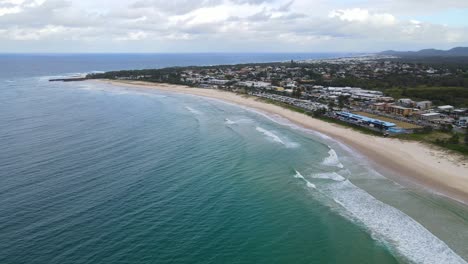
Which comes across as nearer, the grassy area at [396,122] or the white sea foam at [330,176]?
the white sea foam at [330,176]

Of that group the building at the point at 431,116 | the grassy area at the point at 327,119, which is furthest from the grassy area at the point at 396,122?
the grassy area at the point at 327,119

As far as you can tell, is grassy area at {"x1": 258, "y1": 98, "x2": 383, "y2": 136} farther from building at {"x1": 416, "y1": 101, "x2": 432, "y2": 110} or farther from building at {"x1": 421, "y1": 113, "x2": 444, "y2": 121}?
building at {"x1": 416, "y1": 101, "x2": 432, "y2": 110}

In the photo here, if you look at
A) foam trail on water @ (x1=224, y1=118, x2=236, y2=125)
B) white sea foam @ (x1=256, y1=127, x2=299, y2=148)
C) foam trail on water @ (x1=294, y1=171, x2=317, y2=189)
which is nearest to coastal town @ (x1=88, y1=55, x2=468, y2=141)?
white sea foam @ (x1=256, y1=127, x2=299, y2=148)

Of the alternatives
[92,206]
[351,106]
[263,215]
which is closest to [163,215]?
[92,206]

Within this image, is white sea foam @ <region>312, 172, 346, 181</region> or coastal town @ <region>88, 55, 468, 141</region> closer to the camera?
white sea foam @ <region>312, 172, 346, 181</region>

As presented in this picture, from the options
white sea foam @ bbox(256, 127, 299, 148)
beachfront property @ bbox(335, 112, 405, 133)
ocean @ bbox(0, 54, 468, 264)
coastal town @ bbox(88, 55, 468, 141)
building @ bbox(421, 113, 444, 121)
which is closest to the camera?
ocean @ bbox(0, 54, 468, 264)

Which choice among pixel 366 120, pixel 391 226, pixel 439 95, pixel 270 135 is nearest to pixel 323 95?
pixel 439 95

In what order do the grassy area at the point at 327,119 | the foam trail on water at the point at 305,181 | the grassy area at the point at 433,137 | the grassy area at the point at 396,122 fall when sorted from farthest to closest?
the grassy area at the point at 396,122 < the grassy area at the point at 327,119 < the grassy area at the point at 433,137 < the foam trail on water at the point at 305,181

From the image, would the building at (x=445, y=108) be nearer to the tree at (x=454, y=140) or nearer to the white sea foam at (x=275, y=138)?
the tree at (x=454, y=140)
